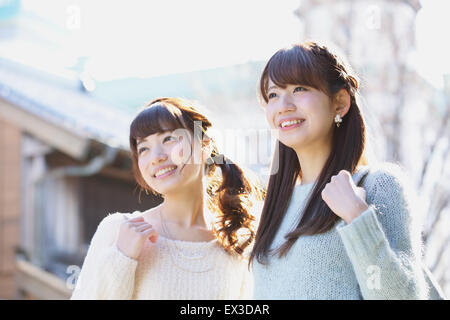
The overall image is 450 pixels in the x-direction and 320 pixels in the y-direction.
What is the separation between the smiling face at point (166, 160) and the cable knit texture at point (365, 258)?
0.40m

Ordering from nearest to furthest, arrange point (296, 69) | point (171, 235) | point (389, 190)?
point (389, 190)
point (296, 69)
point (171, 235)

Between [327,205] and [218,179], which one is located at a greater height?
[327,205]

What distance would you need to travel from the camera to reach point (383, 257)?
144 centimetres

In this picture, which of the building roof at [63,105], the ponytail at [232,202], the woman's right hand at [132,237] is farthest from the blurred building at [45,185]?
the woman's right hand at [132,237]

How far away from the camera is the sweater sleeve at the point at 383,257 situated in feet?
4.73

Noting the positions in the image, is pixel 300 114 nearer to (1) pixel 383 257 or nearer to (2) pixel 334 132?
(2) pixel 334 132

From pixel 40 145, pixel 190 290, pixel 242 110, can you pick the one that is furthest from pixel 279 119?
pixel 242 110

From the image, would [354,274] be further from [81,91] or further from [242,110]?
[81,91]

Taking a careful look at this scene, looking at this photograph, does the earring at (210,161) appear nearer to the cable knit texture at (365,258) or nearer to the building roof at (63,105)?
the cable knit texture at (365,258)

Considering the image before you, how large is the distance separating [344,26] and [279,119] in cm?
327

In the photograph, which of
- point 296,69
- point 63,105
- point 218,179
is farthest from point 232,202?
point 63,105

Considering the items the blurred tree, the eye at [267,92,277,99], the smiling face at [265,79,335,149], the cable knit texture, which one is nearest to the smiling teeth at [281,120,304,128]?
the smiling face at [265,79,335,149]

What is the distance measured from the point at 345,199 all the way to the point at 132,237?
0.68 m

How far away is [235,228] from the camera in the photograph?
2.08 m
